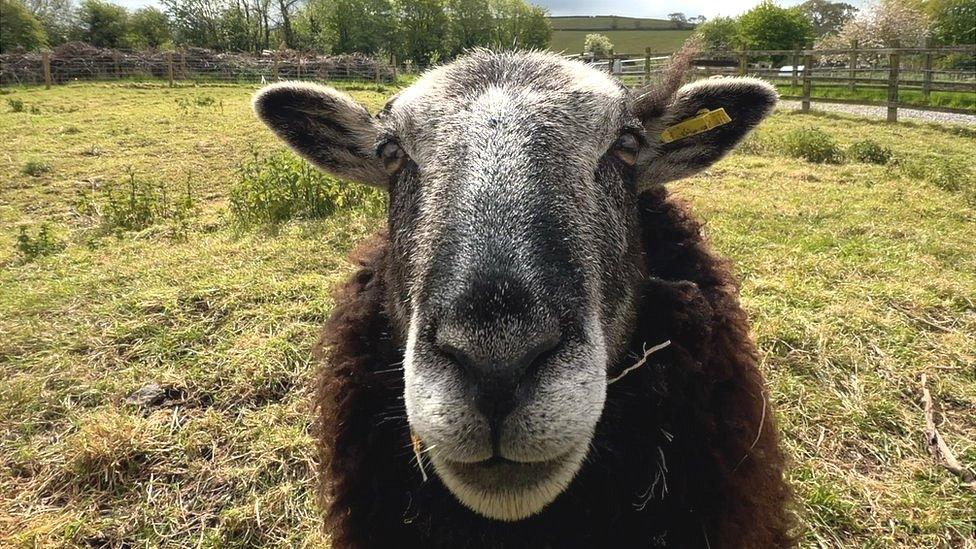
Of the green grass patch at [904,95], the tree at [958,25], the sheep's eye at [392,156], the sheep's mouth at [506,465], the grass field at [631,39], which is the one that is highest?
the grass field at [631,39]

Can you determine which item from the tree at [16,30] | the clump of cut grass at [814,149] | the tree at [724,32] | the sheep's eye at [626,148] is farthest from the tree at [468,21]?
the sheep's eye at [626,148]

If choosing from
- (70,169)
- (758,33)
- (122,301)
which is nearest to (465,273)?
(122,301)

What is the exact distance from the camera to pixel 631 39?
128750mm

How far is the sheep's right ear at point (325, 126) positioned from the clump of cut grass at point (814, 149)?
40.7 feet

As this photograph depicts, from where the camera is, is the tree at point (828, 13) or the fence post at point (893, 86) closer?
the fence post at point (893, 86)

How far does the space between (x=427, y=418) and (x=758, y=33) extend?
181 feet

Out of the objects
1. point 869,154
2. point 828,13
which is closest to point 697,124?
point 869,154

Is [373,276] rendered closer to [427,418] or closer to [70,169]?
[427,418]

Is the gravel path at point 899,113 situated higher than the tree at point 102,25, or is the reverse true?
the tree at point 102,25

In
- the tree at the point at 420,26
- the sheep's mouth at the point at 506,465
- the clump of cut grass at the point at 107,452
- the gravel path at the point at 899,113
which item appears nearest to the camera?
the sheep's mouth at the point at 506,465

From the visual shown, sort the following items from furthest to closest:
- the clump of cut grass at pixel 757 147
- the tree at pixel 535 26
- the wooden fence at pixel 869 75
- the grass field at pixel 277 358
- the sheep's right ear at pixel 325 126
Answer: the tree at pixel 535 26 → the wooden fence at pixel 869 75 → the clump of cut grass at pixel 757 147 → the grass field at pixel 277 358 → the sheep's right ear at pixel 325 126

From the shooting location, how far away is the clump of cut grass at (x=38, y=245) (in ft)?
26.1

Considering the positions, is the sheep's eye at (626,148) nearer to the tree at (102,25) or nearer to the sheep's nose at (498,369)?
the sheep's nose at (498,369)

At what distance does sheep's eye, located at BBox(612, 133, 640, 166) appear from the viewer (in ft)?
9.61
